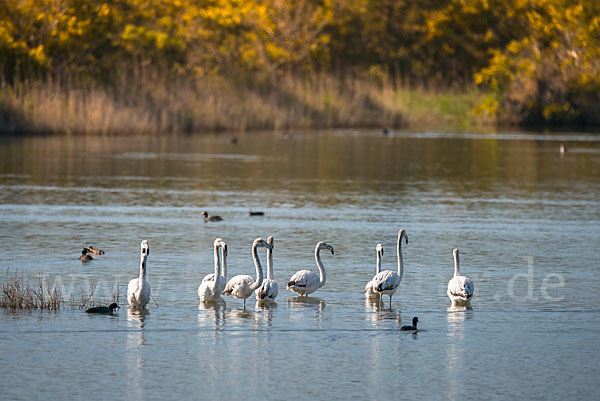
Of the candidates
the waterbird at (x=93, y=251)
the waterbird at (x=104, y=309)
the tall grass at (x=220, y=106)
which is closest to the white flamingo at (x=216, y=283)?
the waterbird at (x=104, y=309)

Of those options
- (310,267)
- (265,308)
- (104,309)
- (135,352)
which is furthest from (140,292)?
(310,267)

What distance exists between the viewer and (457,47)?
55.5 m

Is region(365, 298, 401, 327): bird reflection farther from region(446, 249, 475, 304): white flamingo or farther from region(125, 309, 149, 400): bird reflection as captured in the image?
region(125, 309, 149, 400): bird reflection

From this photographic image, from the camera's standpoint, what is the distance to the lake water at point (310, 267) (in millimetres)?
7672

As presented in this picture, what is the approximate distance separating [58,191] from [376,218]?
6.12 m

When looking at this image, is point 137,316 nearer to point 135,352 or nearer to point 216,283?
point 216,283

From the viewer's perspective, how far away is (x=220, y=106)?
37.9m

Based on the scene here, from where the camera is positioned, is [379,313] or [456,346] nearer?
[456,346]

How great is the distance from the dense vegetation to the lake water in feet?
39.1

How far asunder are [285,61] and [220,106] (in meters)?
12.9

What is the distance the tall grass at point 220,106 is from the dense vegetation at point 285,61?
0.06 m

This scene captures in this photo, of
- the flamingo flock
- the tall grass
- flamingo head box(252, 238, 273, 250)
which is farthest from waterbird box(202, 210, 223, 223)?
the tall grass

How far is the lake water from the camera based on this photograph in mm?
7672

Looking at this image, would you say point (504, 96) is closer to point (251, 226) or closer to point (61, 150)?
point (61, 150)
